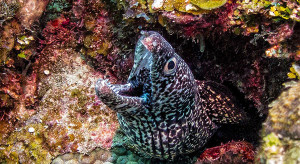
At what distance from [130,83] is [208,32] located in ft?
4.33

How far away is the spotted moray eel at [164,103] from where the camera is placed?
98.7 inches

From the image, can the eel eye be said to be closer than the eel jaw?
No

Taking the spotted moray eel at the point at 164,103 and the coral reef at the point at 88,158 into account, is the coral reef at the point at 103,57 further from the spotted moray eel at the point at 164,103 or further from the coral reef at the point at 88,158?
the spotted moray eel at the point at 164,103

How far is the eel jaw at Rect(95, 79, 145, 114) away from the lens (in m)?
2.21

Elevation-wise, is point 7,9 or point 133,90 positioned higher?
point 7,9

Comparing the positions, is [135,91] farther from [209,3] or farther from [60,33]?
[60,33]

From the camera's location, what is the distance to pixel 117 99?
2.31 meters

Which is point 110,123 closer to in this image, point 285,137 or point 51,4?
point 51,4

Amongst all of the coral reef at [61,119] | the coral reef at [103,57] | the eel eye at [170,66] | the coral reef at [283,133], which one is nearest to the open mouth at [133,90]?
the eel eye at [170,66]

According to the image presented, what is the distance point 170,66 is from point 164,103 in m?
0.49

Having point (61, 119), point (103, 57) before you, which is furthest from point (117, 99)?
point (61, 119)

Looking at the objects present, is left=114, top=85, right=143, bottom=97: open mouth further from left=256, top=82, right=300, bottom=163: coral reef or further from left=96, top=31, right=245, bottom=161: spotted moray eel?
left=256, top=82, right=300, bottom=163: coral reef

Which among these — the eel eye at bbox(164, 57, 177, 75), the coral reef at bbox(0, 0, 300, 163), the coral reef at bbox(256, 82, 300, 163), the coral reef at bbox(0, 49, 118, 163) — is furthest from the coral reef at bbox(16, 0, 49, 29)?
the coral reef at bbox(256, 82, 300, 163)

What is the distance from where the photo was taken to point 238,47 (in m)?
3.24
